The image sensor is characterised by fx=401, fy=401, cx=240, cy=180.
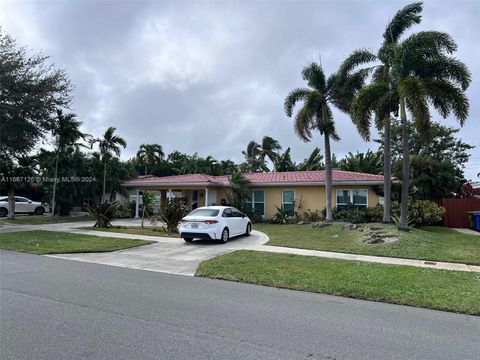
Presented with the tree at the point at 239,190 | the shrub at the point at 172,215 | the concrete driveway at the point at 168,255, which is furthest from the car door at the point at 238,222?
the tree at the point at 239,190

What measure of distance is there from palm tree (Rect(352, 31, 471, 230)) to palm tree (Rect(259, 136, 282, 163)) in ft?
124

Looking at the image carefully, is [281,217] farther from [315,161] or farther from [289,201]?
[315,161]

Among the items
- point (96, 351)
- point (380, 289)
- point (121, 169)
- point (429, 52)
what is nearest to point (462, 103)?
point (429, 52)

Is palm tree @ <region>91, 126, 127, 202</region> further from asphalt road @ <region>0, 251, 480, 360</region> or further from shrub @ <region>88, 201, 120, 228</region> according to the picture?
asphalt road @ <region>0, 251, 480, 360</region>

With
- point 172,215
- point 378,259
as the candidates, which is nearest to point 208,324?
point 378,259

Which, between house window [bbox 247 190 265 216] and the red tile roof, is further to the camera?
house window [bbox 247 190 265 216]

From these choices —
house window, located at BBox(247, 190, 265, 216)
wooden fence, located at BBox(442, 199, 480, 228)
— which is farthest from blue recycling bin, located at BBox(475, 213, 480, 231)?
house window, located at BBox(247, 190, 265, 216)

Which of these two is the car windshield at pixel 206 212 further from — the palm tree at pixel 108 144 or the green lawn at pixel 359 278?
the palm tree at pixel 108 144

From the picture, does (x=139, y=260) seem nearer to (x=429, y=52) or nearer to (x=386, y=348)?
(x=386, y=348)

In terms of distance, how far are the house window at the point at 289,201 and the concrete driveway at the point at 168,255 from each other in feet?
33.9

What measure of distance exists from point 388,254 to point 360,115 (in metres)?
7.30

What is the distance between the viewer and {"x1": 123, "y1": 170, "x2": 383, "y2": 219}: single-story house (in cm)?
2447

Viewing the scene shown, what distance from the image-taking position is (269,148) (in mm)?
56031

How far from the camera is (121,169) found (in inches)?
1321
